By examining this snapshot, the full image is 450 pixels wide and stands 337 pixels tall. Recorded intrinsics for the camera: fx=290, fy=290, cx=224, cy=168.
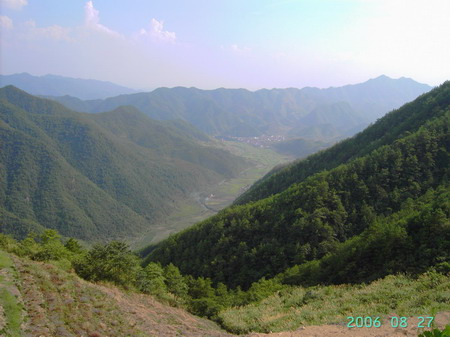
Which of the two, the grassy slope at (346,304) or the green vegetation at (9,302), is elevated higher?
the green vegetation at (9,302)

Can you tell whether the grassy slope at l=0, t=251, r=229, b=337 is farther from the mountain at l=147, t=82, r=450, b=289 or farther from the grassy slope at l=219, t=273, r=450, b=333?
the mountain at l=147, t=82, r=450, b=289

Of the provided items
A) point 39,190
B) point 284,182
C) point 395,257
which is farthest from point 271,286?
point 39,190

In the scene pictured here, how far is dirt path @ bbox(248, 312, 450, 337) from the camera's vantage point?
1440 cm

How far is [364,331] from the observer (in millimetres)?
15188

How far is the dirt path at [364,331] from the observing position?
14401 mm

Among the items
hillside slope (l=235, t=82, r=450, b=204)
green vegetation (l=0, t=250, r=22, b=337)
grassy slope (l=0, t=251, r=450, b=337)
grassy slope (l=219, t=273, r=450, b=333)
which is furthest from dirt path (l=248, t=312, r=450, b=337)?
hillside slope (l=235, t=82, r=450, b=204)

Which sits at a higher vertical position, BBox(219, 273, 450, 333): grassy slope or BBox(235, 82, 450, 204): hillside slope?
BBox(235, 82, 450, 204): hillside slope

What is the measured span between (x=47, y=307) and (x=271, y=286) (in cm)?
2530

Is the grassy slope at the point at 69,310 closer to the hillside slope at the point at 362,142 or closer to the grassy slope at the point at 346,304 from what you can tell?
the grassy slope at the point at 346,304

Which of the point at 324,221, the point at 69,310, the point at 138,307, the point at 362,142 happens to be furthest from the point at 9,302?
the point at 362,142

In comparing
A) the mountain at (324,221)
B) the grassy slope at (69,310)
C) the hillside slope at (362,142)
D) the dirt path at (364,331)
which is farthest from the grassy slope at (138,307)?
the hillside slope at (362,142)

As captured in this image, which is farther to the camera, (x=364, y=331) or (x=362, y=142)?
(x=362, y=142)

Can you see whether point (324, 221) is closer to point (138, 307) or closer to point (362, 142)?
point (138, 307)

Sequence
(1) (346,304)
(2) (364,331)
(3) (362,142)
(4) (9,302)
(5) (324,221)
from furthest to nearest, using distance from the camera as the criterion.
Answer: (3) (362,142) → (5) (324,221) → (1) (346,304) → (4) (9,302) → (2) (364,331)
